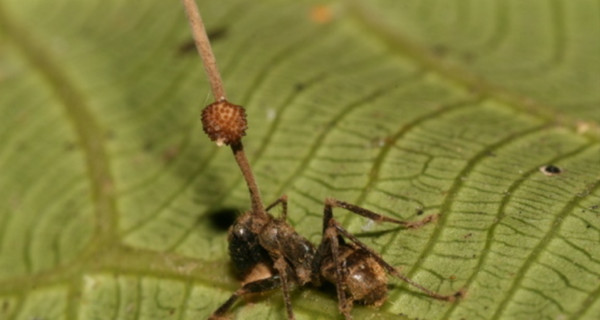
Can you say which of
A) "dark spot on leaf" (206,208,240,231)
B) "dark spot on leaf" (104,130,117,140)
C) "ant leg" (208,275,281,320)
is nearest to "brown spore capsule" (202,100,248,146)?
"ant leg" (208,275,281,320)

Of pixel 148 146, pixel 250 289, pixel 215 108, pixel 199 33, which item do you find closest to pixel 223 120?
pixel 215 108

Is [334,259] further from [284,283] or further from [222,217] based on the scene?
[222,217]

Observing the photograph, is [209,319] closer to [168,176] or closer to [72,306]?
[72,306]

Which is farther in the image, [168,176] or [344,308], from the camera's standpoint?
[168,176]

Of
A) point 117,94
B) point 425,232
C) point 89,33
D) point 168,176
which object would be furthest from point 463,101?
point 89,33

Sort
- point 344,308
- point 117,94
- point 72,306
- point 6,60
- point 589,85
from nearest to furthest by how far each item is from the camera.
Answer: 1. point 344,308
2. point 72,306
3. point 589,85
4. point 117,94
5. point 6,60
